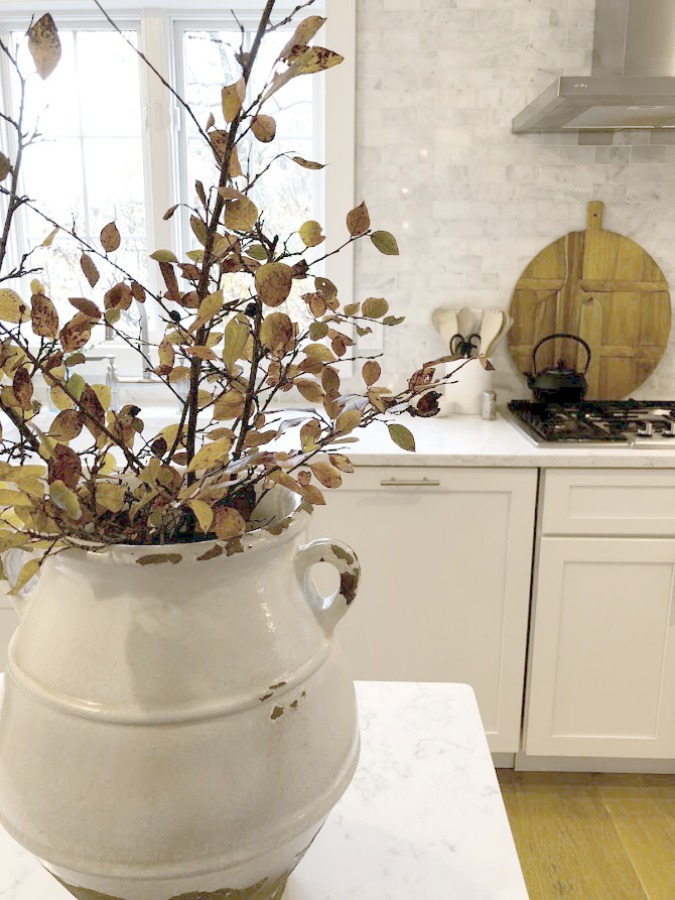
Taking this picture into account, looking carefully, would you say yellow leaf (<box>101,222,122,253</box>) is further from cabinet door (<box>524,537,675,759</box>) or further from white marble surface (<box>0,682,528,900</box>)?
cabinet door (<box>524,537,675,759</box>)

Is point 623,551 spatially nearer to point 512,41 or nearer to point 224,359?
point 512,41

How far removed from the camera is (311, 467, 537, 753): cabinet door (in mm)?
2117

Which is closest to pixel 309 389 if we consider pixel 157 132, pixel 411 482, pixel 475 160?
pixel 411 482

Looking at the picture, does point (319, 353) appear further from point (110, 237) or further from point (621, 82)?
point (621, 82)

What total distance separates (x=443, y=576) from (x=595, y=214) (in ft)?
3.94

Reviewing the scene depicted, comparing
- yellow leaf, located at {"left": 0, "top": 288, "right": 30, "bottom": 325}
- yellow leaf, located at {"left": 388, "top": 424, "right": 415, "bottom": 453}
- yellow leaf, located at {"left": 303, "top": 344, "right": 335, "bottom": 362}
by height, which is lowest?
yellow leaf, located at {"left": 388, "top": 424, "right": 415, "bottom": 453}

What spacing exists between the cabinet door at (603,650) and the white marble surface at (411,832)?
131 cm

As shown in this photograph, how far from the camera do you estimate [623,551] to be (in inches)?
83.1

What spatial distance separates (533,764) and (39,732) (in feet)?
6.81

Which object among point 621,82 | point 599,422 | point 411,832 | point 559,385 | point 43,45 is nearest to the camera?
point 43,45

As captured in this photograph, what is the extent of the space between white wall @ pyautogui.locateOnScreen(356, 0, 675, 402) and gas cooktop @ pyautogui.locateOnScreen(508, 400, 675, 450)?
0.85 feet

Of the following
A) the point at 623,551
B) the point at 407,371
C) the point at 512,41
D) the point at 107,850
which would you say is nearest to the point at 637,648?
the point at 623,551

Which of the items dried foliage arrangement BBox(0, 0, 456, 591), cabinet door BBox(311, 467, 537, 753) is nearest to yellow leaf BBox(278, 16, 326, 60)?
dried foliage arrangement BBox(0, 0, 456, 591)

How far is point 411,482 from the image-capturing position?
83.0 inches
